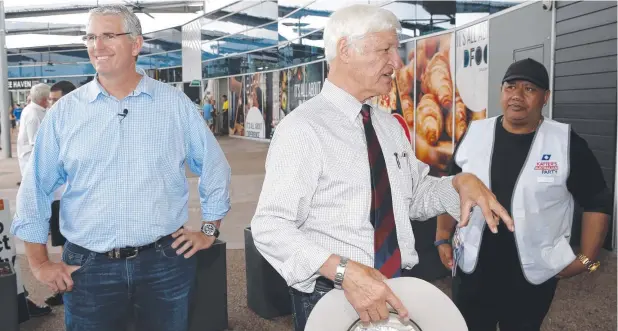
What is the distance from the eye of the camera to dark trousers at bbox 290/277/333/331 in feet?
5.25

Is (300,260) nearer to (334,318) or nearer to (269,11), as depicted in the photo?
(334,318)

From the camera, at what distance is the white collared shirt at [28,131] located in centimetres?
552

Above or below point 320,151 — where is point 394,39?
above

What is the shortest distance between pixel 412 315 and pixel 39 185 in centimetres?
144

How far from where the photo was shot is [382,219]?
5.26ft

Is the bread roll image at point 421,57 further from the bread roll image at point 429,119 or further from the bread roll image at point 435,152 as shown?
the bread roll image at point 435,152

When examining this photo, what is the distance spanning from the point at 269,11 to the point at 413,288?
1835 cm

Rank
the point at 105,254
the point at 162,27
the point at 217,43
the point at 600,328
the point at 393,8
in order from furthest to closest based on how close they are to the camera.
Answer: the point at 162,27 < the point at 217,43 < the point at 393,8 < the point at 600,328 < the point at 105,254

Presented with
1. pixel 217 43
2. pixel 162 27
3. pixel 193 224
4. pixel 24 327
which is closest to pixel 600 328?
pixel 24 327

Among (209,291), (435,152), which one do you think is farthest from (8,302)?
(435,152)

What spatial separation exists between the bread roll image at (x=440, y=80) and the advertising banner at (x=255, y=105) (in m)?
11.0

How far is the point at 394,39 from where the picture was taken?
164cm

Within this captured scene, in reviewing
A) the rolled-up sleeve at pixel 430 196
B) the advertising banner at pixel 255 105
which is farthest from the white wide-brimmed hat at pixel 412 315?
the advertising banner at pixel 255 105

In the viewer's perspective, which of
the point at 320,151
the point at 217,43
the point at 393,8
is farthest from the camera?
the point at 217,43
